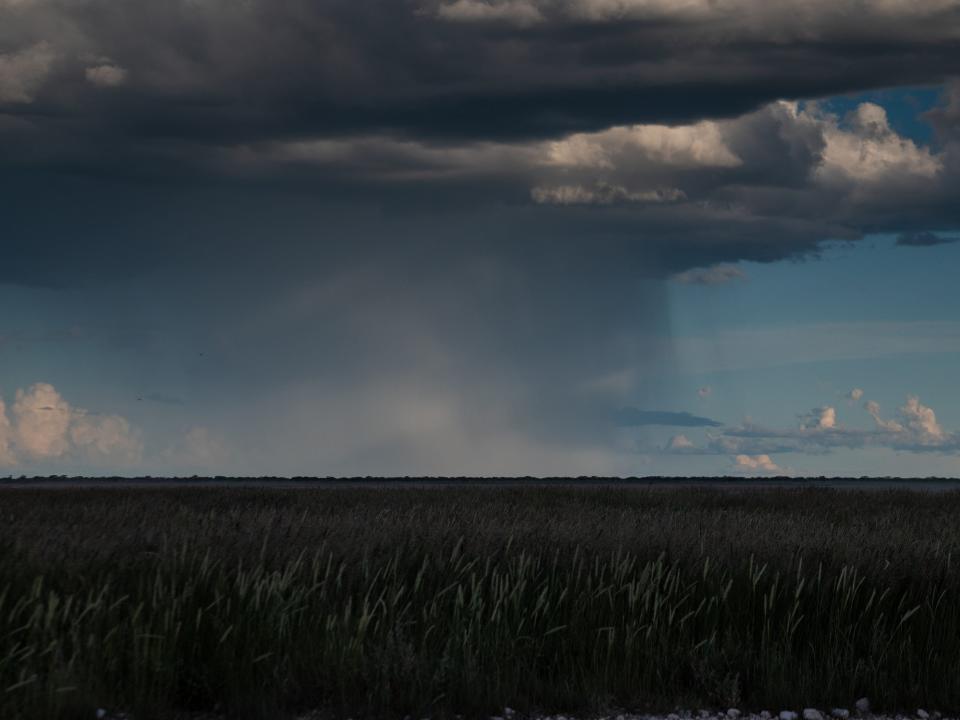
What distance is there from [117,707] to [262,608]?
7.76 ft

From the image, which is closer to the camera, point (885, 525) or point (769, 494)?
point (885, 525)

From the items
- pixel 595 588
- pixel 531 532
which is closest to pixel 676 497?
pixel 531 532

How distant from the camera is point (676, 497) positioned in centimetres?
3994

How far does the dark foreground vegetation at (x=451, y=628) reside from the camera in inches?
400

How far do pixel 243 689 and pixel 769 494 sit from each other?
34976 mm

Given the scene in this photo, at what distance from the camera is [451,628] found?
38.5 ft

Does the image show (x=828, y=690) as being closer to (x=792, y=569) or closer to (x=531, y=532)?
(x=792, y=569)

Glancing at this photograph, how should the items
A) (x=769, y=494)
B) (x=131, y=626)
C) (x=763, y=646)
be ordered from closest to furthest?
(x=131, y=626)
(x=763, y=646)
(x=769, y=494)

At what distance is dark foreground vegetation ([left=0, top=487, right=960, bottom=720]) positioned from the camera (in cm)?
1017

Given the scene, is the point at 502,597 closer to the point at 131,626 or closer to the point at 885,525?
the point at 131,626

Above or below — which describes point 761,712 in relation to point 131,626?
below

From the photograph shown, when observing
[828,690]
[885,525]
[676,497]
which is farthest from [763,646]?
[676,497]

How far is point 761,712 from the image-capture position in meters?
10.7

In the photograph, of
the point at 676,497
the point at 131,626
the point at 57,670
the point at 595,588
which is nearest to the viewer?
the point at 57,670
